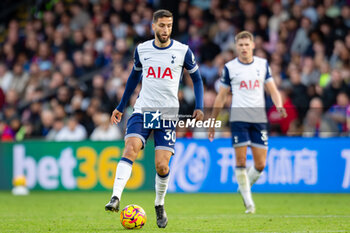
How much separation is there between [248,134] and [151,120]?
108 inches

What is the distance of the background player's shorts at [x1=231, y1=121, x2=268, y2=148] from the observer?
10.1 m

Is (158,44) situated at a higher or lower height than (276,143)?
higher

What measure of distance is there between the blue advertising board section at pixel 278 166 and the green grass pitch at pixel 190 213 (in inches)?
19.4

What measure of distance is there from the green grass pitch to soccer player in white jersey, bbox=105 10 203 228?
2.62ft

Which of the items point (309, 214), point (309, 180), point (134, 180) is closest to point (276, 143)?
point (309, 180)

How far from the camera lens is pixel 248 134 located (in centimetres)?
1017

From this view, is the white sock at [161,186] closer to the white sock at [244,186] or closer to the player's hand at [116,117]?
the player's hand at [116,117]

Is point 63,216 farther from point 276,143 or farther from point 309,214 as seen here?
point 276,143

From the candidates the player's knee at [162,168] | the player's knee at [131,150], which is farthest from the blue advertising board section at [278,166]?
the player's knee at [131,150]

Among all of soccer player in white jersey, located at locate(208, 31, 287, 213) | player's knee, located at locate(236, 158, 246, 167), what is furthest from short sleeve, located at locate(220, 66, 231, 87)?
player's knee, located at locate(236, 158, 246, 167)

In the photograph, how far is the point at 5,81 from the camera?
19.8 meters

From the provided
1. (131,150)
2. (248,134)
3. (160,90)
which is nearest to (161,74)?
(160,90)

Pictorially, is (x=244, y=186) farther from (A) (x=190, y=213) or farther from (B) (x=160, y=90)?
(B) (x=160, y=90)

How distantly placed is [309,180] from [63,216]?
6.34 metres
